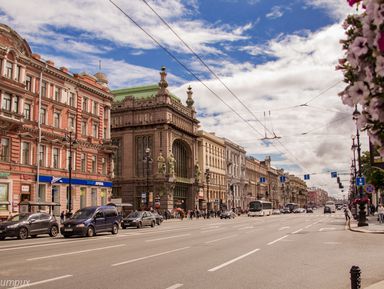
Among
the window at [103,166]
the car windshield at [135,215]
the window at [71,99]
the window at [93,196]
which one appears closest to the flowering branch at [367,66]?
the car windshield at [135,215]

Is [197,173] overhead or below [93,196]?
overhead

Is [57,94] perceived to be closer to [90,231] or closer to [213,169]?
[90,231]

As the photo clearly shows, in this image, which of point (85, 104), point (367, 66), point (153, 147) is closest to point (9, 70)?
point (85, 104)

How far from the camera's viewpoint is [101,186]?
52.8 metres

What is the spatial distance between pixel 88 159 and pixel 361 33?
49.1 meters

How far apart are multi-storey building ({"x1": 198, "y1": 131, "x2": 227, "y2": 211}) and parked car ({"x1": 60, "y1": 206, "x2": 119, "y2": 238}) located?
2255 inches

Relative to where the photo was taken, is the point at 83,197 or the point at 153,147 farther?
the point at 153,147

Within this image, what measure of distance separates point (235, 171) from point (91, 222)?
3523 inches

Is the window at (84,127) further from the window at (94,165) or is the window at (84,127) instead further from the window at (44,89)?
the window at (44,89)

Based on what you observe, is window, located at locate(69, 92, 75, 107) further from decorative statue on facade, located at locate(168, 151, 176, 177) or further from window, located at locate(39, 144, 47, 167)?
decorative statue on facade, located at locate(168, 151, 176, 177)

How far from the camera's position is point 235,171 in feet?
373

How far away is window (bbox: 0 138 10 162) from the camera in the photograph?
122 ft

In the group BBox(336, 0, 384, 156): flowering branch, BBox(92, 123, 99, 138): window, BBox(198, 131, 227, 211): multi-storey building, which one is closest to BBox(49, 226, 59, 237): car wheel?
BBox(92, 123, 99, 138): window

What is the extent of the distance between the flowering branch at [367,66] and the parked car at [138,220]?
34352 mm
